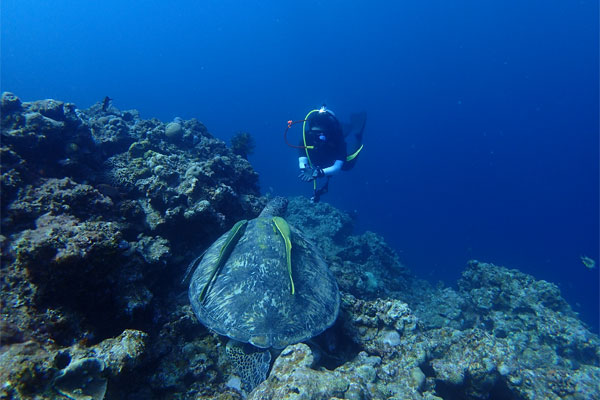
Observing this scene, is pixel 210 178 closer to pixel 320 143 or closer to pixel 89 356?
pixel 89 356

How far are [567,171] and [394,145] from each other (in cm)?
4963

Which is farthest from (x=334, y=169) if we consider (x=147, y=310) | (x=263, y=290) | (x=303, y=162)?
(x=147, y=310)

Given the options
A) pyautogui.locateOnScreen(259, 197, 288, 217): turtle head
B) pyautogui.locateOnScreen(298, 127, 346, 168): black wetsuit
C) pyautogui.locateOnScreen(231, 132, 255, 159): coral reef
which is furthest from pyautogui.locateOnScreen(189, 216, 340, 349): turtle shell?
pyautogui.locateOnScreen(231, 132, 255, 159): coral reef

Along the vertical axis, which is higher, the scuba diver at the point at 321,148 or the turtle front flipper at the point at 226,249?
the scuba diver at the point at 321,148

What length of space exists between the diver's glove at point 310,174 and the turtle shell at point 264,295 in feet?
12.5

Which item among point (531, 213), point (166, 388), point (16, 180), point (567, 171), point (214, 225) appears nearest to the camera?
point (166, 388)

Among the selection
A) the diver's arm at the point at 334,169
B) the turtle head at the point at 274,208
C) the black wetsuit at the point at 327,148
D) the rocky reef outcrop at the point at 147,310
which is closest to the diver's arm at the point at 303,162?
the black wetsuit at the point at 327,148

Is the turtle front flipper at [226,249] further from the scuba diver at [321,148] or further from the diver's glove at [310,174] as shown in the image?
the scuba diver at [321,148]

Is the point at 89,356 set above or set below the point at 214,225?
below

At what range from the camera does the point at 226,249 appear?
3.69 m

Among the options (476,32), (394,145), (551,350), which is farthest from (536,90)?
(551,350)

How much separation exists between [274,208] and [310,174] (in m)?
2.58

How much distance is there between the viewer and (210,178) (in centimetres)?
503

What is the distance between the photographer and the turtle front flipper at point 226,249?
135 inches
